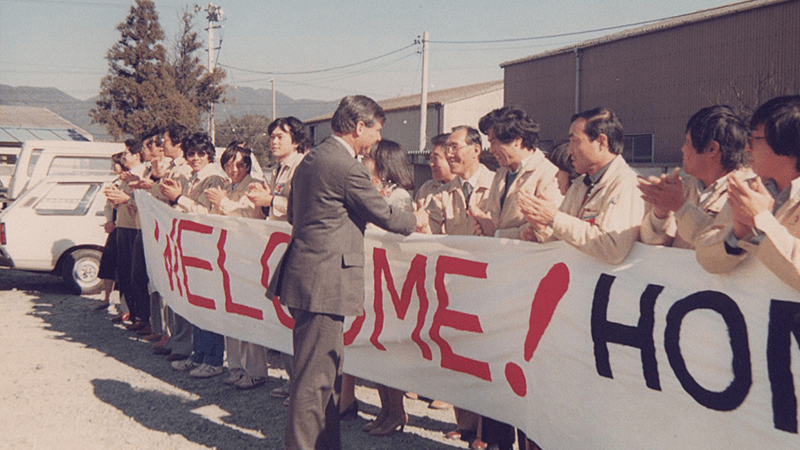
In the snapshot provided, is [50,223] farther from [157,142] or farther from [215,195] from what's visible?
[215,195]

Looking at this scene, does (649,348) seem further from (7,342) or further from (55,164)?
(55,164)

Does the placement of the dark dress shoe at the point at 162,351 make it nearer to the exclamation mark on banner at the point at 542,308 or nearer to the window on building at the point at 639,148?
the exclamation mark on banner at the point at 542,308

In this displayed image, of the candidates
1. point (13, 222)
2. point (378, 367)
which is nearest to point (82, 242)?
point (13, 222)

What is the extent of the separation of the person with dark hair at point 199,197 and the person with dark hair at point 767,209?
14.1ft

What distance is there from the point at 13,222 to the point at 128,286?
3.50 metres

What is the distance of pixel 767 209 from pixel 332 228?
211cm

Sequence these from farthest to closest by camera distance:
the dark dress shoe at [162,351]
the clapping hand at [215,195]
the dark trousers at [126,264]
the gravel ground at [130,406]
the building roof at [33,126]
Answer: the building roof at [33,126], the dark trousers at [126,264], the dark dress shoe at [162,351], the clapping hand at [215,195], the gravel ground at [130,406]

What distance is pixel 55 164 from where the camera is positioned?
1238 cm

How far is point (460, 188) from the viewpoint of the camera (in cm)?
498

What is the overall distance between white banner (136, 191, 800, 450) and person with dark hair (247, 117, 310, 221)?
30 centimetres

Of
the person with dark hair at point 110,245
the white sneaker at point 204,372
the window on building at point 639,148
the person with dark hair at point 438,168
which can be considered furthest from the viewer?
the window on building at point 639,148

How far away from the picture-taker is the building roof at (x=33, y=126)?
108 feet

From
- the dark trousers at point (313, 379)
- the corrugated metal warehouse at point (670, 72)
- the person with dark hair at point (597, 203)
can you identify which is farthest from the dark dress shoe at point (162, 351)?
the corrugated metal warehouse at point (670, 72)

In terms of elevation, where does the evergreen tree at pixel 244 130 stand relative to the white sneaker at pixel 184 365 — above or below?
above
